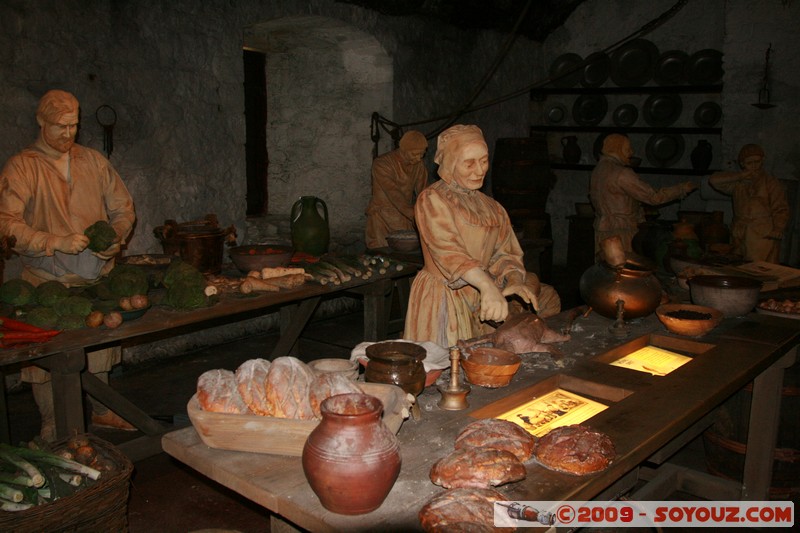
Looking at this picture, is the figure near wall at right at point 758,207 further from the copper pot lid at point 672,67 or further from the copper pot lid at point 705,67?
the copper pot lid at point 672,67

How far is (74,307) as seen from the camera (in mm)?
3631

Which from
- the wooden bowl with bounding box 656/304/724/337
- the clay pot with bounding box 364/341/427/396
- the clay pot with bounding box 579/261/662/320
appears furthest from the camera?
the clay pot with bounding box 579/261/662/320

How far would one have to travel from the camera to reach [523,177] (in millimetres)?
9391

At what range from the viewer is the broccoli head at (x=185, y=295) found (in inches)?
160

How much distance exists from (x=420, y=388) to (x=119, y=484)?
1.59m

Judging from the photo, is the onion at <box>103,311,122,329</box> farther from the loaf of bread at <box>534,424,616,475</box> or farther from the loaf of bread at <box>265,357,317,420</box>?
the loaf of bread at <box>534,424,616,475</box>

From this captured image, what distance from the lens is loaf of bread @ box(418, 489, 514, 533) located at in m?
1.58

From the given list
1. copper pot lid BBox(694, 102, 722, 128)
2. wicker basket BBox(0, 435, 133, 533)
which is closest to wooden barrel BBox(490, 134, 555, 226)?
copper pot lid BBox(694, 102, 722, 128)

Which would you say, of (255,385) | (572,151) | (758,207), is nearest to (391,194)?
(758,207)

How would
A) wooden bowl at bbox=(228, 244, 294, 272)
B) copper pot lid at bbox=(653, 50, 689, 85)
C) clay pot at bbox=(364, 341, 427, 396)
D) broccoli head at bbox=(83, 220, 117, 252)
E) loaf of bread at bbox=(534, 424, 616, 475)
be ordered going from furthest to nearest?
copper pot lid at bbox=(653, 50, 689, 85) → wooden bowl at bbox=(228, 244, 294, 272) → broccoli head at bbox=(83, 220, 117, 252) → clay pot at bbox=(364, 341, 427, 396) → loaf of bread at bbox=(534, 424, 616, 475)

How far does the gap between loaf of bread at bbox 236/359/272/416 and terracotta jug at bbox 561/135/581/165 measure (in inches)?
378

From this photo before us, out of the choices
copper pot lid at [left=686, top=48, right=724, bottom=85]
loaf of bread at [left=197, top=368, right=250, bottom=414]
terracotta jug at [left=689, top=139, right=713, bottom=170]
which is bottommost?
loaf of bread at [left=197, top=368, right=250, bottom=414]

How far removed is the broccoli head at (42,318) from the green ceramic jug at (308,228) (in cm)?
247

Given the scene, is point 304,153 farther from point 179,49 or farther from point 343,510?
point 343,510
